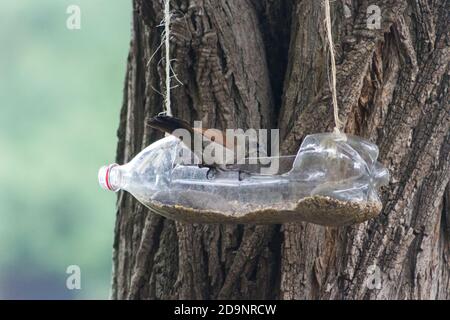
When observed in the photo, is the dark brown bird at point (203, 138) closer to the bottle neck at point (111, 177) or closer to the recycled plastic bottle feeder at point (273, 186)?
the recycled plastic bottle feeder at point (273, 186)

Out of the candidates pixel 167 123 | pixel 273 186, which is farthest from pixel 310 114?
pixel 167 123

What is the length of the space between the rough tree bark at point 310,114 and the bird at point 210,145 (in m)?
0.25

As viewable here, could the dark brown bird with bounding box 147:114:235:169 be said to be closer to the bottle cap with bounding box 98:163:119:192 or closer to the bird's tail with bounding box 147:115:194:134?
the bird's tail with bounding box 147:115:194:134

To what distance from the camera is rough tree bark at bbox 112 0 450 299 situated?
1.47m

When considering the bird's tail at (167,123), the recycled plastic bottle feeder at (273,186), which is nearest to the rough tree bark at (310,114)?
the recycled plastic bottle feeder at (273,186)

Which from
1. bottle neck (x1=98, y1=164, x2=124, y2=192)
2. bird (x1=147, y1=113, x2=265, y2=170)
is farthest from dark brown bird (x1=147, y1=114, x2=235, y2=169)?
bottle neck (x1=98, y1=164, x2=124, y2=192)

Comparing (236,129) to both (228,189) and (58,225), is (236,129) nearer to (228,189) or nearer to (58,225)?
(228,189)

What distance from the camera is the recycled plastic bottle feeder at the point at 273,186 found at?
119 centimetres

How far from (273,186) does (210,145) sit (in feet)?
0.47

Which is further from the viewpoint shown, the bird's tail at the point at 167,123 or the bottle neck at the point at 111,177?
the bottle neck at the point at 111,177

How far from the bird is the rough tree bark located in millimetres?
247

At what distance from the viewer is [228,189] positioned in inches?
49.3

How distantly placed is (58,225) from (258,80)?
2.18 metres

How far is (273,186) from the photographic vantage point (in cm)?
124
